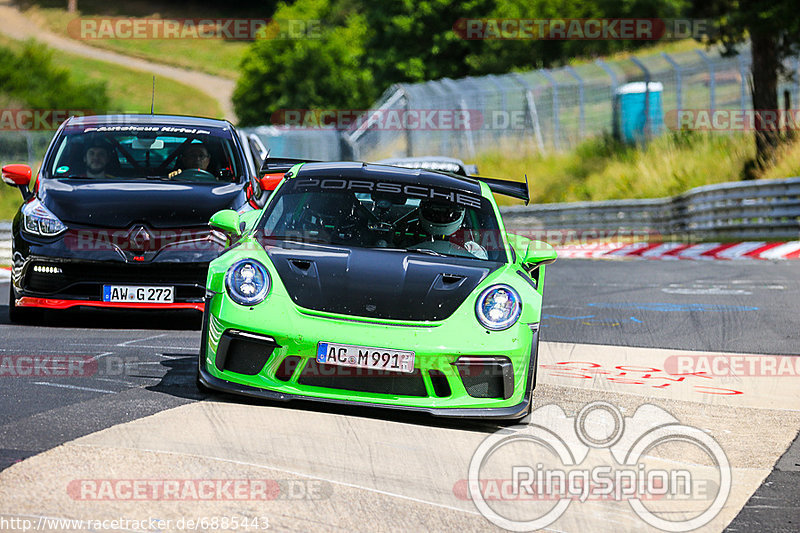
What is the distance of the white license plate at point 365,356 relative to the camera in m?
5.80

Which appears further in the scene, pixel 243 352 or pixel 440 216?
pixel 440 216

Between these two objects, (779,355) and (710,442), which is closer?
(710,442)

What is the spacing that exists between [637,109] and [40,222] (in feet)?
79.7

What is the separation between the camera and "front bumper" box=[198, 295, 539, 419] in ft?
19.1

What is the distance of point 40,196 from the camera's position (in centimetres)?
932

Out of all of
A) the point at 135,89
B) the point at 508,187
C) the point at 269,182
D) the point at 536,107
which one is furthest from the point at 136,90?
the point at 508,187

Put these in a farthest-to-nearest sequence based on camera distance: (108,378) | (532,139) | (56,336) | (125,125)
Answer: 1. (532,139)
2. (125,125)
3. (56,336)
4. (108,378)

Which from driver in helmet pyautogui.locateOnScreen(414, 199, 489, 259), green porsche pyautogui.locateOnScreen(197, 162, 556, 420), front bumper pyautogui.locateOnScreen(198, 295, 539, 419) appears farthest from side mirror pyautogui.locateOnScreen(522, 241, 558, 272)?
front bumper pyautogui.locateOnScreen(198, 295, 539, 419)

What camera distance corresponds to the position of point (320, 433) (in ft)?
17.5

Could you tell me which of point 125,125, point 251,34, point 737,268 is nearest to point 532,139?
point 737,268

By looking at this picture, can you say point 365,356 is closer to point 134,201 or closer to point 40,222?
point 134,201

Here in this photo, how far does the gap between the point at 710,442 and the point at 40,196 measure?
5530mm

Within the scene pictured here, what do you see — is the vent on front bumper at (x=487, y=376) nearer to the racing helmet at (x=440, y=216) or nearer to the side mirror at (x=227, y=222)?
the racing helmet at (x=440, y=216)

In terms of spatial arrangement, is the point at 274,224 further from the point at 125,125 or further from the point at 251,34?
the point at 251,34
